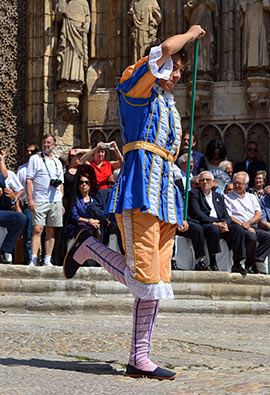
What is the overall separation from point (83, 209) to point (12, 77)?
6.34 metres

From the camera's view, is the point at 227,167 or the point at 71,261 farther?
the point at 227,167

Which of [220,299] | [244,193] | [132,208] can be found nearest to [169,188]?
[132,208]

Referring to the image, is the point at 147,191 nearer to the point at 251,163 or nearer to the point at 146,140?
the point at 146,140

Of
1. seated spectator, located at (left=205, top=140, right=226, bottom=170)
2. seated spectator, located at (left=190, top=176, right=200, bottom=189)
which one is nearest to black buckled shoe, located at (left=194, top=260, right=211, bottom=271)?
seated spectator, located at (left=190, top=176, right=200, bottom=189)

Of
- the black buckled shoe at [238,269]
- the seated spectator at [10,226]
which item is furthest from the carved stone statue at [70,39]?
the black buckled shoe at [238,269]

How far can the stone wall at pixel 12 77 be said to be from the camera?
15.7 meters

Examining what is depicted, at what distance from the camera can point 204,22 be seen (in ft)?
49.1

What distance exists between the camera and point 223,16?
1520 centimetres

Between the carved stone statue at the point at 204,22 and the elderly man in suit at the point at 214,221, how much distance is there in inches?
195

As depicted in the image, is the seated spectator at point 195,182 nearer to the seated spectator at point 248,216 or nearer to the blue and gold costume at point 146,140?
the seated spectator at point 248,216

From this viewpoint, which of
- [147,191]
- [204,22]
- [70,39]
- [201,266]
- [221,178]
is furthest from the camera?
[70,39]

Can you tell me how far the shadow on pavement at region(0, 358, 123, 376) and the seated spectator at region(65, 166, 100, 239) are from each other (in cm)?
530

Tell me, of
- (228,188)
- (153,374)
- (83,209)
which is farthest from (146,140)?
(228,188)

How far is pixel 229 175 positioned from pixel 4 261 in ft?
13.4
